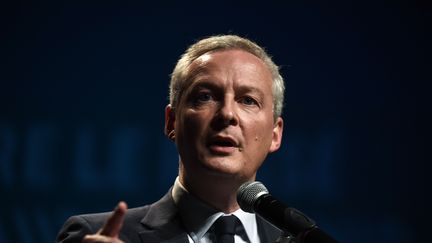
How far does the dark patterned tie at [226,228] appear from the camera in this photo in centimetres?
196

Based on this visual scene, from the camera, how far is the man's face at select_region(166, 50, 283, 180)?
1.96 meters

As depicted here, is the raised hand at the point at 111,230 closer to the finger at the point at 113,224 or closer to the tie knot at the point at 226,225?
the finger at the point at 113,224

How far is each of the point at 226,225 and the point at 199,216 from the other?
10 centimetres

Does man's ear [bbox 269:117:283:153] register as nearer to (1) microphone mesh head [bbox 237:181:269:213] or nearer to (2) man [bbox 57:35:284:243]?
(2) man [bbox 57:35:284:243]

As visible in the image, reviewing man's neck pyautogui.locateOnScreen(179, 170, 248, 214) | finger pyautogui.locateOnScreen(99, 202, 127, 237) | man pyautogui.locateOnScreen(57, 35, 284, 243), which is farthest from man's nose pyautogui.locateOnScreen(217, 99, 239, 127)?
finger pyautogui.locateOnScreen(99, 202, 127, 237)

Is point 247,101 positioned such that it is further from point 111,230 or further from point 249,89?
point 111,230

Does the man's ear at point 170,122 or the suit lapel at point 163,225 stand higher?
the man's ear at point 170,122

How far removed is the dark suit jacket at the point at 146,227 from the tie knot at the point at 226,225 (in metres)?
0.10

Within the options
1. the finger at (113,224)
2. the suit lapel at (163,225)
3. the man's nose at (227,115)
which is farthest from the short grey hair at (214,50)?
the finger at (113,224)

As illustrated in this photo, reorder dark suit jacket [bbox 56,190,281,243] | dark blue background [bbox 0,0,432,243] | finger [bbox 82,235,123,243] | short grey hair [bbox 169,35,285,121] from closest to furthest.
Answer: finger [bbox 82,235,123,243] → dark suit jacket [bbox 56,190,281,243] → short grey hair [bbox 169,35,285,121] → dark blue background [bbox 0,0,432,243]

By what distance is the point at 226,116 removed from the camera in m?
1.96

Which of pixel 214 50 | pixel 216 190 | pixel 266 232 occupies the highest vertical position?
pixel 214 50

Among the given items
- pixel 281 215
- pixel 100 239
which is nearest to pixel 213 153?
pixel 281 215

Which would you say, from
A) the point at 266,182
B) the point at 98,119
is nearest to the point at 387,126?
the point at 266,182
